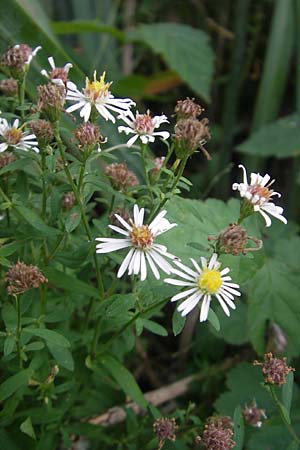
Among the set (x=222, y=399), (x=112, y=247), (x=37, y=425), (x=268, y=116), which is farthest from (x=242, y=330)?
(x=268, y=116)

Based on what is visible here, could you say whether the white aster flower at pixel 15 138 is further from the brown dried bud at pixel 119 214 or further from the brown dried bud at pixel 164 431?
the brown dried bud at pixel 164 431

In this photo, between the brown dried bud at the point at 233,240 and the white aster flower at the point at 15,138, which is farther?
the white aster flower at the point at 15,138

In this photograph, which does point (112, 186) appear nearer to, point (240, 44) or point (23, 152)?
point (23, 152)

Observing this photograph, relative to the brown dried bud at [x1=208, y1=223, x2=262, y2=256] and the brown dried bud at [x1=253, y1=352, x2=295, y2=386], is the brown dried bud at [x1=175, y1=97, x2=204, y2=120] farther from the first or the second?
the brown dried bud at [x1=253, y1=352, x2=295, y2=386]

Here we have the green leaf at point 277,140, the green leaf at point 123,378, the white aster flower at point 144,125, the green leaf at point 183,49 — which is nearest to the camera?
the white aster flower at point 144,125

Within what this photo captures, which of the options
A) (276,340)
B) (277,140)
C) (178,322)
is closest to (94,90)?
(178,322)

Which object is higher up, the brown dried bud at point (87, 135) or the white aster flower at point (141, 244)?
the brown dried bud at point (87, 135)

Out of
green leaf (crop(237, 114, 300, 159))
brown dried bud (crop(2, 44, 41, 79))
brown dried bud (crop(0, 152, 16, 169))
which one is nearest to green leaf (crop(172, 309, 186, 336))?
brown dried bud (crop(0, 152, 16, 169))

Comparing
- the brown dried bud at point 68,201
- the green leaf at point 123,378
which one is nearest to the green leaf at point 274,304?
the green leaf at point 123,378
